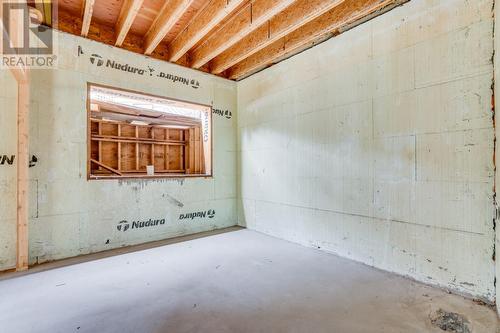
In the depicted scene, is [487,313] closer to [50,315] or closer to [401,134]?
[401,134]

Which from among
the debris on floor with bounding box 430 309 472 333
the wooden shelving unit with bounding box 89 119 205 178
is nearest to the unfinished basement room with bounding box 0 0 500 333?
the debris on floor with bounding box 430 309 472 333

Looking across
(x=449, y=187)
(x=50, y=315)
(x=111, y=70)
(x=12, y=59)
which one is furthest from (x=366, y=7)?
(x=50, y=315)

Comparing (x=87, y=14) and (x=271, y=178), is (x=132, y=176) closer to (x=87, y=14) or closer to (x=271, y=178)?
(x=87, y=14)

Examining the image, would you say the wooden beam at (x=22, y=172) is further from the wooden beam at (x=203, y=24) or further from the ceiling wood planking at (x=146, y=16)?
the wooden beam at (x=203, y=24)

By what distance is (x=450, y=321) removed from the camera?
5.37 ft

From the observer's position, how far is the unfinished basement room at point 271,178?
183 centimetres

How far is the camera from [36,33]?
2697 millimetres

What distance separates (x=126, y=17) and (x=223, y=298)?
2.97 metres

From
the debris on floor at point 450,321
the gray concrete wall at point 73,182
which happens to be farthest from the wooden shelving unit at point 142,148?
the debris on floor at point 450,321

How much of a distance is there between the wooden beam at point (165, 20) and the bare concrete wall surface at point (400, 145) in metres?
1.62

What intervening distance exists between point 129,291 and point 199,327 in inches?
32.6

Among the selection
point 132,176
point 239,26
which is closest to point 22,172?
point 132,176

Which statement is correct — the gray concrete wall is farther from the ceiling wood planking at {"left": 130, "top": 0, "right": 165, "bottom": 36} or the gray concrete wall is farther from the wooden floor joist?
the ceiling wood planking at {"left": 130, "top": 0, "right": 165, "bottom": 36}

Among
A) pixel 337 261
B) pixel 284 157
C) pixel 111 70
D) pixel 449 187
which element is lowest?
pixel 337 261
